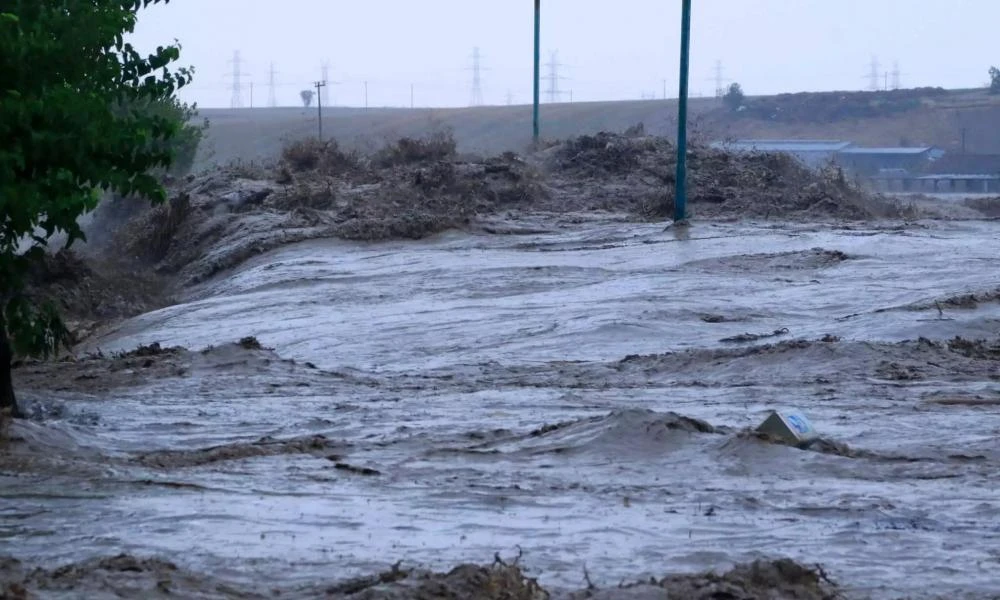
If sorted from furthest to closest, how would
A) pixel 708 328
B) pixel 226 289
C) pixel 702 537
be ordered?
pixel 226 289
pixel 708 328
pixel 702 537

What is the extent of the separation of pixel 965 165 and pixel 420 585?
6320cm

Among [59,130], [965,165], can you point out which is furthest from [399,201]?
[965,165]

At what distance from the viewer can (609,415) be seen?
31.2 feet

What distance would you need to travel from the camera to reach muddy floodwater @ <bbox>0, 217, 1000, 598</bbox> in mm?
6812

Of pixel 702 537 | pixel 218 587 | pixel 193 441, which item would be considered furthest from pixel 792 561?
pixel 193 441

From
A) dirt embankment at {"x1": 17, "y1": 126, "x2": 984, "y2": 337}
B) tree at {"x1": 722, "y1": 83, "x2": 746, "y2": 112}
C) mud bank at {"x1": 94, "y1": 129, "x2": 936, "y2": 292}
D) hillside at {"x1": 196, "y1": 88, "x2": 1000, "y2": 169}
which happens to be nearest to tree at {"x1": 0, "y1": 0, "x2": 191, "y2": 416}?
dirt embankment at {"x1": 17, "y1": 126, "x2": 984, "y2": 337}

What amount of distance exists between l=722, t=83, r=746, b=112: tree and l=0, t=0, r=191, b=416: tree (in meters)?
83.5

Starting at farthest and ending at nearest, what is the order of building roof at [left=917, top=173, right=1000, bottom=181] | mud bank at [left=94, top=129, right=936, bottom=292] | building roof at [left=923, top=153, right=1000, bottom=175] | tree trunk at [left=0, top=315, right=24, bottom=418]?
1. building roof at [left=923, top=153, right=1000, bottom=175]
2. building roof at [left=917, top=173, right=1000, bottom=181]
3. mud bank at [left=94, top=129, right=936, bottom=292]
4. tree trunk at [left=0, top=315, right=24, bottom=418]

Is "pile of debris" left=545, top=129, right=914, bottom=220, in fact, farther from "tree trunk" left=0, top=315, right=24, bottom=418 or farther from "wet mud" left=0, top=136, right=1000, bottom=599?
"tree trunk" left=0, top=315, right=24, bottom=418

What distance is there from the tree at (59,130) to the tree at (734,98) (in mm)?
83488

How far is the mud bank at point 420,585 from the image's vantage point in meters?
5.75

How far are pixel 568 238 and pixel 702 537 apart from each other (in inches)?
727

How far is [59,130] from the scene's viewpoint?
33.1 feet

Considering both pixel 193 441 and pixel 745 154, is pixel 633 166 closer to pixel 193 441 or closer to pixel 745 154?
pixel 745 154
